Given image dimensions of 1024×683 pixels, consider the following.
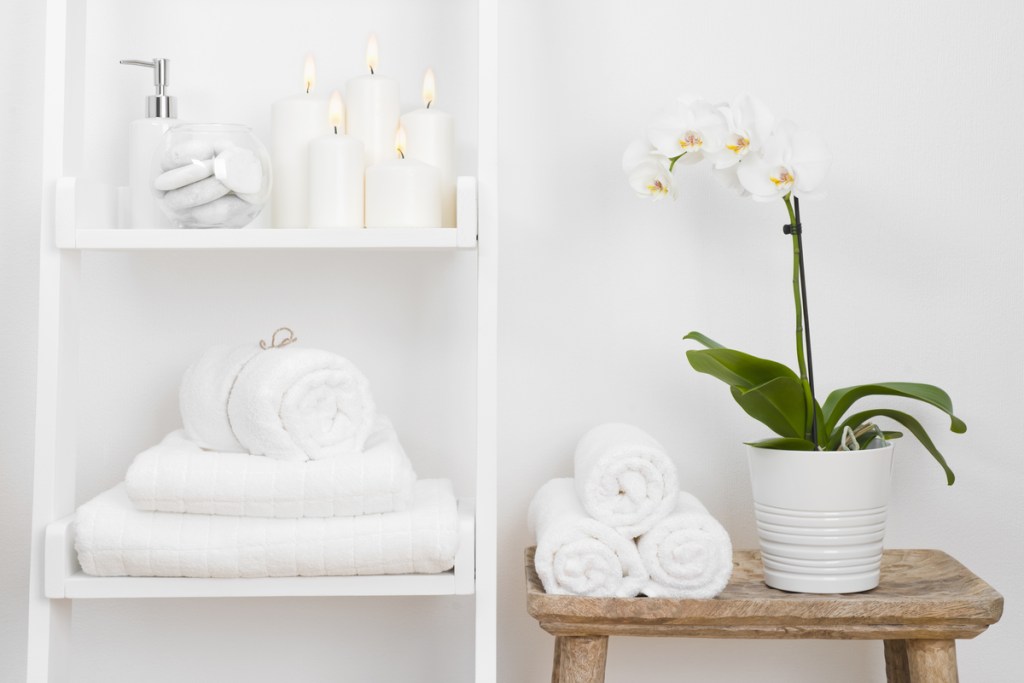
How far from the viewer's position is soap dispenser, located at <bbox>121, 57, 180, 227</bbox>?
0.98m

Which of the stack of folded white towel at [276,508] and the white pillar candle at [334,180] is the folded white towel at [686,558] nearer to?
the stack of folded white towel at [276,508]

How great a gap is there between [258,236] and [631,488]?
0.42m

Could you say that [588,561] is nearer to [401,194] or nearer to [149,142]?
[401,194]

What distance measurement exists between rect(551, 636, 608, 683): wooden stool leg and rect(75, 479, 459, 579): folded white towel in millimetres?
150

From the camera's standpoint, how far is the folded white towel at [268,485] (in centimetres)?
89

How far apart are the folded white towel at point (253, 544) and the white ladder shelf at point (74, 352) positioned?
0.02 metres

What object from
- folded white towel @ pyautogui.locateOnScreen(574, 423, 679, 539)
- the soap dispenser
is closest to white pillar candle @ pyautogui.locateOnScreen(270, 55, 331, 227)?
the soap dispenser

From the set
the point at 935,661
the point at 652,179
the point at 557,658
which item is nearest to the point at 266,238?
the point at 652,179

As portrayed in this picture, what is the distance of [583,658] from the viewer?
0.94 m

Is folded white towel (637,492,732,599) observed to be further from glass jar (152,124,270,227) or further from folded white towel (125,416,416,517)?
glass jar (152,124,270,227)

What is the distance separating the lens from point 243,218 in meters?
0.95

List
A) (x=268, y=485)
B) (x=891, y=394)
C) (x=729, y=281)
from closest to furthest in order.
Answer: (x=268, y=485) → (x=891, y=394) → (x=729, y=281)

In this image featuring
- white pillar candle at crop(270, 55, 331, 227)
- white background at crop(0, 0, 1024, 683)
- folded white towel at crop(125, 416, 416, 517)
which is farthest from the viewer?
white background at crop(0, 0, 1024, 683)

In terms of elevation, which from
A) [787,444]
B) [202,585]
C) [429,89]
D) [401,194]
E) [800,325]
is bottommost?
[202,585]
